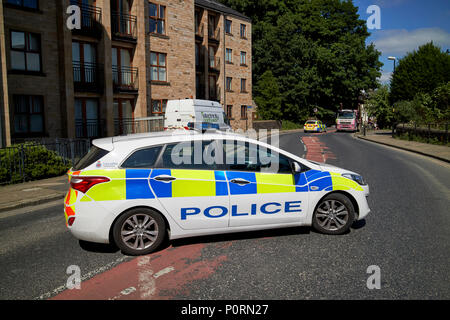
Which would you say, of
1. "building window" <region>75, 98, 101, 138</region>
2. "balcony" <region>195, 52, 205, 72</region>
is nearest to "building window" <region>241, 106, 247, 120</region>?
"balcony" <region>195, 52, 205, 72</region>

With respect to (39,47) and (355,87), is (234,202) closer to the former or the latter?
(39,47)

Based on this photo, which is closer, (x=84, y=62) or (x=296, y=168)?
(x=296, y=168)

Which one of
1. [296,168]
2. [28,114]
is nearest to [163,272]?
[296,168]

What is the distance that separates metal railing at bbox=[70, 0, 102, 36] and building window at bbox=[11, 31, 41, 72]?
9.06 feet

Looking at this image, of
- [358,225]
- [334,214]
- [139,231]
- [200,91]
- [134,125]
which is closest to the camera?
[139,231]

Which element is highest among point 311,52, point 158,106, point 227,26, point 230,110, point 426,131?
point 311,52

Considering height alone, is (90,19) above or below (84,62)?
above

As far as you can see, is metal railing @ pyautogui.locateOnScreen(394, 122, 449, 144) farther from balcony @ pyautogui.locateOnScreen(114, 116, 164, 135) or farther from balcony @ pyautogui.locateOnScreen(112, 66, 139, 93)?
balcony @ pyautogui.locateOnScreen(112, 66, 139, 93)

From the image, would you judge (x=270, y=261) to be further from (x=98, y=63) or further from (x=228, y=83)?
(x=228, y=83)

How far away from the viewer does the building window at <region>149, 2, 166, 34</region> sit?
26469 millimetres

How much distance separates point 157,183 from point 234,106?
3493 cm

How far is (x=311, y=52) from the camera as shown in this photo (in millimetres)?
56312

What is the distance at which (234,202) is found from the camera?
17.2 ft

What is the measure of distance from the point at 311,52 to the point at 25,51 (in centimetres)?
4574
